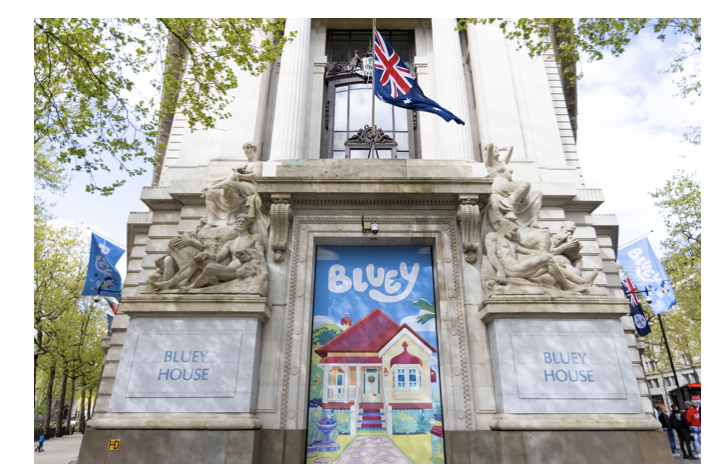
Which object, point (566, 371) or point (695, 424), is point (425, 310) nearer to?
point (566, 371)

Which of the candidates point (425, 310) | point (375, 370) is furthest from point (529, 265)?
point (375, 370)

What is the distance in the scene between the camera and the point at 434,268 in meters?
12.3

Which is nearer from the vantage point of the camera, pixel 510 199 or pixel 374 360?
pixel 374 360

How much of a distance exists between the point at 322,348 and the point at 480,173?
761cm

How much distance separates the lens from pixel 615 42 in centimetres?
1144

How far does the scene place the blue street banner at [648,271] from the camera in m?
16.3

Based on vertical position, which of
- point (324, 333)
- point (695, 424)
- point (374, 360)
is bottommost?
point (695, 424)

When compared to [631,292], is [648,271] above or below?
above

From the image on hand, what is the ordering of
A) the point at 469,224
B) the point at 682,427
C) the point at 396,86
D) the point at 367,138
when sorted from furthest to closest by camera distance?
the point at 367,138 < the point at 682,427 < the point at 396,86 < the point at 469,224

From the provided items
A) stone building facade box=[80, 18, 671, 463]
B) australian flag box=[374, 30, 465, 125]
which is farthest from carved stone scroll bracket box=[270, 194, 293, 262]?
australian flag box=[374, 30, 465, 125]

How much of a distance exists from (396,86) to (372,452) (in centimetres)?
1090

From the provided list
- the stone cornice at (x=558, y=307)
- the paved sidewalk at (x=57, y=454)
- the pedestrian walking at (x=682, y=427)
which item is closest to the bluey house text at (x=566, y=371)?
the stone cornice at (x=558, y=307)

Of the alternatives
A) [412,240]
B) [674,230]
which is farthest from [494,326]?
[674,230]

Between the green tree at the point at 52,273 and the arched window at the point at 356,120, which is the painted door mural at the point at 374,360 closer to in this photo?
the arched window at the point at 356,120
